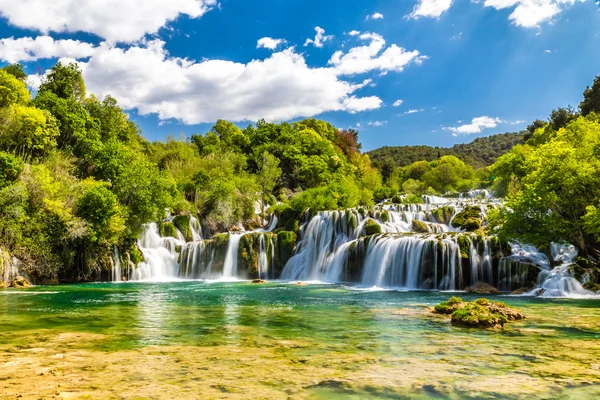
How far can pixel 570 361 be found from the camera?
8.46 m

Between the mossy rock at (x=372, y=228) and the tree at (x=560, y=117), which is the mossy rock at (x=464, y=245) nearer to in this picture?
the mossy rock at (x=372, y=228)

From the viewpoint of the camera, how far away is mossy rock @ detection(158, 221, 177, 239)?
41000 mm

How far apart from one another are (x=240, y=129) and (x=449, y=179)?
45958 millimetres

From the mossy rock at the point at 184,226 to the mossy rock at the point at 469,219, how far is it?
2477 cm

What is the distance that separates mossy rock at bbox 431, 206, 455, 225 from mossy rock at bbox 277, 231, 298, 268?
42.1 ft

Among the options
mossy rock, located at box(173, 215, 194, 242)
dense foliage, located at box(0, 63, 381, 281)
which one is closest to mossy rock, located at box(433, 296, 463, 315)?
dense foliage, located at box(0, 63, 381, 281)

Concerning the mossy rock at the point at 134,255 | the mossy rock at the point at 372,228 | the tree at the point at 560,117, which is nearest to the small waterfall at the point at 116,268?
the mossy rock at the point at 134,255

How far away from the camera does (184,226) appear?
42812 millimetres

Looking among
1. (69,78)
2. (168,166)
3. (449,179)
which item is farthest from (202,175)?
(449,179)

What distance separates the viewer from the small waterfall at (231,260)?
38.6 m

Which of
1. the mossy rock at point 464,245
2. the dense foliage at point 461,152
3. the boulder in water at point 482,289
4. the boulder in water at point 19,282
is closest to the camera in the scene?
the boulder in water at point 482,289

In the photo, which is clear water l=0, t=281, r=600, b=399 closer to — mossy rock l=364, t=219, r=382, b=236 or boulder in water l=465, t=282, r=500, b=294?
boulder in water l=465, t=282, r=500, b=294

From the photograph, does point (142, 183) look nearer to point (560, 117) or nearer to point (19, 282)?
point (19, 282)

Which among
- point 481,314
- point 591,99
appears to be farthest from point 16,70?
point 591,99
